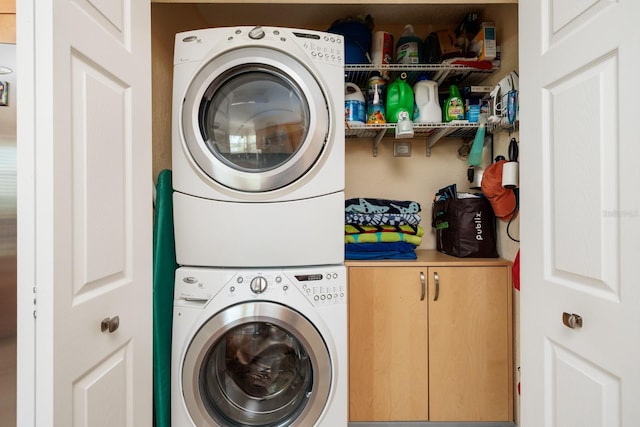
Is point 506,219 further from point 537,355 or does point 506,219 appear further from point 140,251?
point 140,251

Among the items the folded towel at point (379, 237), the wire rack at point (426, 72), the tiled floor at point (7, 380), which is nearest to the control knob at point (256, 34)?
the wire rack at point (426, 72)

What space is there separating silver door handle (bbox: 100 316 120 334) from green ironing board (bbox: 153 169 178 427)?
0.42 metres

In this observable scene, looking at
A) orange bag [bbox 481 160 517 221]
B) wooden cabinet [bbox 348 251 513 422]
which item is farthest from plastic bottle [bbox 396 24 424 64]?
wooden cabinet [bbox 348 251 513 422]

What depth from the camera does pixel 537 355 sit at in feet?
3.11

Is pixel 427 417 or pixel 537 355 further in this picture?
pixel 427 417

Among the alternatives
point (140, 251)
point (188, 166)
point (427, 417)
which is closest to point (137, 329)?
point (140, 251)

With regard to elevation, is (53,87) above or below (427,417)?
above

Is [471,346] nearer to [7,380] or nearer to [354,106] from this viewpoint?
[354,106]

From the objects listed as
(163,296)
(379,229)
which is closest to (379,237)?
(379,229)

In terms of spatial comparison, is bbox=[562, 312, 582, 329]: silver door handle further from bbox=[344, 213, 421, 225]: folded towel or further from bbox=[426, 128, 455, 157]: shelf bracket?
bbox=[426, 128, 455, 157]: shelf bracket

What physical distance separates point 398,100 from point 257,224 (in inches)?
41.4

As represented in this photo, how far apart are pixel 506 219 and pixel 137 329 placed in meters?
1.69

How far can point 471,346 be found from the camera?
1565mm

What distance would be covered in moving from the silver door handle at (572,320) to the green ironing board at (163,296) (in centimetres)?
139
